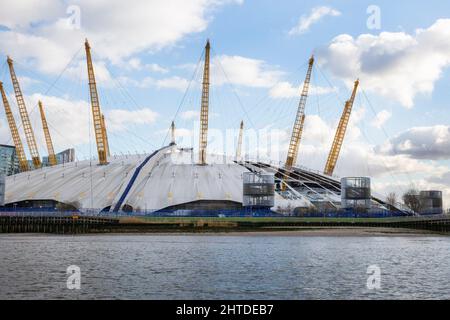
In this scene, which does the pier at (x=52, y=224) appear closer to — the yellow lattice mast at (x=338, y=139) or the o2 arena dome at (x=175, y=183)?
the o2 arena dome at (x=175, y=183)

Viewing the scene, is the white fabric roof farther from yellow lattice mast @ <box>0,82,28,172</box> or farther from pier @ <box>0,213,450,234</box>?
yellow lattice mast @ <box>0,82,28,172</box>

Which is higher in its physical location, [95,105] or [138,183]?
[95,105]

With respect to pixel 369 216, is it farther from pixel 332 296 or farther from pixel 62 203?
pixel 332 296

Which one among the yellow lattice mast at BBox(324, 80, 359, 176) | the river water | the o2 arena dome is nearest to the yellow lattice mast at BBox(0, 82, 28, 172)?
the o2 arena dome

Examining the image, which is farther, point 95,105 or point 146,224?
point 95,105

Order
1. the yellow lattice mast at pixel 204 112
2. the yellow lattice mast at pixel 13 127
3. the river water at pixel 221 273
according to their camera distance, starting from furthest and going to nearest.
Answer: the yellow lattice mast at pixel 13 127 → the yellow lattice mast at pixel 204 112 → the river water at pixel 221 273

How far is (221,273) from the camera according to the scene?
153ft

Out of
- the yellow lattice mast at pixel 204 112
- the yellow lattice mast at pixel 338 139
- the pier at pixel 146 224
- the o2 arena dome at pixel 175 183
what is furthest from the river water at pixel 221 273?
the yellow lattice mast at pixel 338 139

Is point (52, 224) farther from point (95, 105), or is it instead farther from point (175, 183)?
point (95, 105)

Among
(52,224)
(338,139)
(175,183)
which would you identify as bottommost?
(52,224)

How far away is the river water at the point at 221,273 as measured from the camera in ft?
122

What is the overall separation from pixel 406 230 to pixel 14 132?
12948 centimetres

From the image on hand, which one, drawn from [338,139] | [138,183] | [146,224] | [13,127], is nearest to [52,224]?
[146,224]
